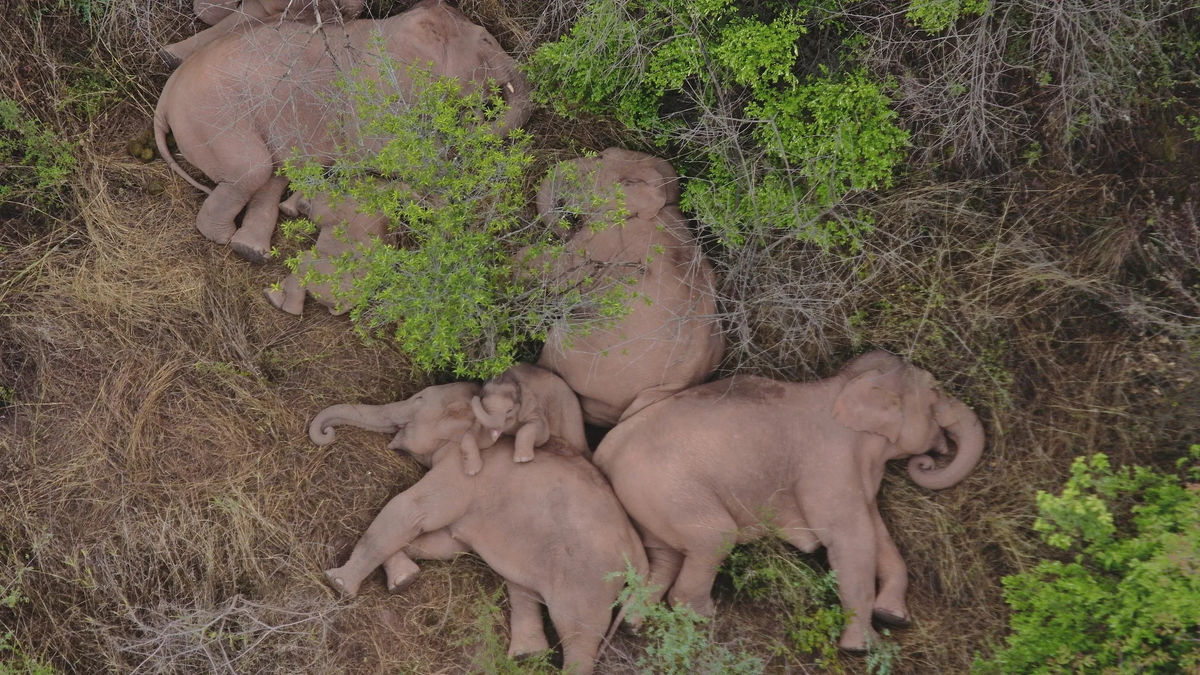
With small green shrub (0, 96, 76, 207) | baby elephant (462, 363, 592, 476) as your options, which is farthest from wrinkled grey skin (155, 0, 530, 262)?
baby elephant (462, 363, 592, 476)

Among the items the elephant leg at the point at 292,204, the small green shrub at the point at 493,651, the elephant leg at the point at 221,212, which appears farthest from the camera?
the elephant leg at the point at 292,204

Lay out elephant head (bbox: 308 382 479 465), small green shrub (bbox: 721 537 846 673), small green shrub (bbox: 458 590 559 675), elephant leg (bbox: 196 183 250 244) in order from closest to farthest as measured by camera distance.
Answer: small green shrub (bbox: 458 590 559 675), small green shrub (bbox: 721 537 846 673), elephant head (bbox: 308 382 479 465), elephant leg (bbox: 196 183 250 244)

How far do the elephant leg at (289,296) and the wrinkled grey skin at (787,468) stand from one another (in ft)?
5.83

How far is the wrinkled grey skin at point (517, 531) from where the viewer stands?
14.2 ft

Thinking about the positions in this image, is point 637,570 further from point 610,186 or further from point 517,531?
point 610,186

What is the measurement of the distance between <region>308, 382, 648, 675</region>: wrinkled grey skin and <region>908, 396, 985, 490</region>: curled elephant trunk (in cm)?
158

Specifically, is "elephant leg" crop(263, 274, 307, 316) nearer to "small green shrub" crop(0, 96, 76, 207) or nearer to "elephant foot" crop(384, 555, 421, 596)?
"small green shrub" crop(0, 96, 76, 207)

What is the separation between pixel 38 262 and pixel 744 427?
3.73 m

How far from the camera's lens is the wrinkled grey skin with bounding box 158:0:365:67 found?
4789 mm

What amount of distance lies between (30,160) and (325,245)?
1699 millimetres

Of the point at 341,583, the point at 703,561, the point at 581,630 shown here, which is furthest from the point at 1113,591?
the point at 341,583

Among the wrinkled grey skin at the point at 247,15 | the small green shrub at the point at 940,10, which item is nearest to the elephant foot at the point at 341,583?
the wrinkled grey skin at the point at 247,15

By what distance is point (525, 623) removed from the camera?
4.46m

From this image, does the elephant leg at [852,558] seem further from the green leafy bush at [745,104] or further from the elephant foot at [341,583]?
the elephant foot at [341,583]
